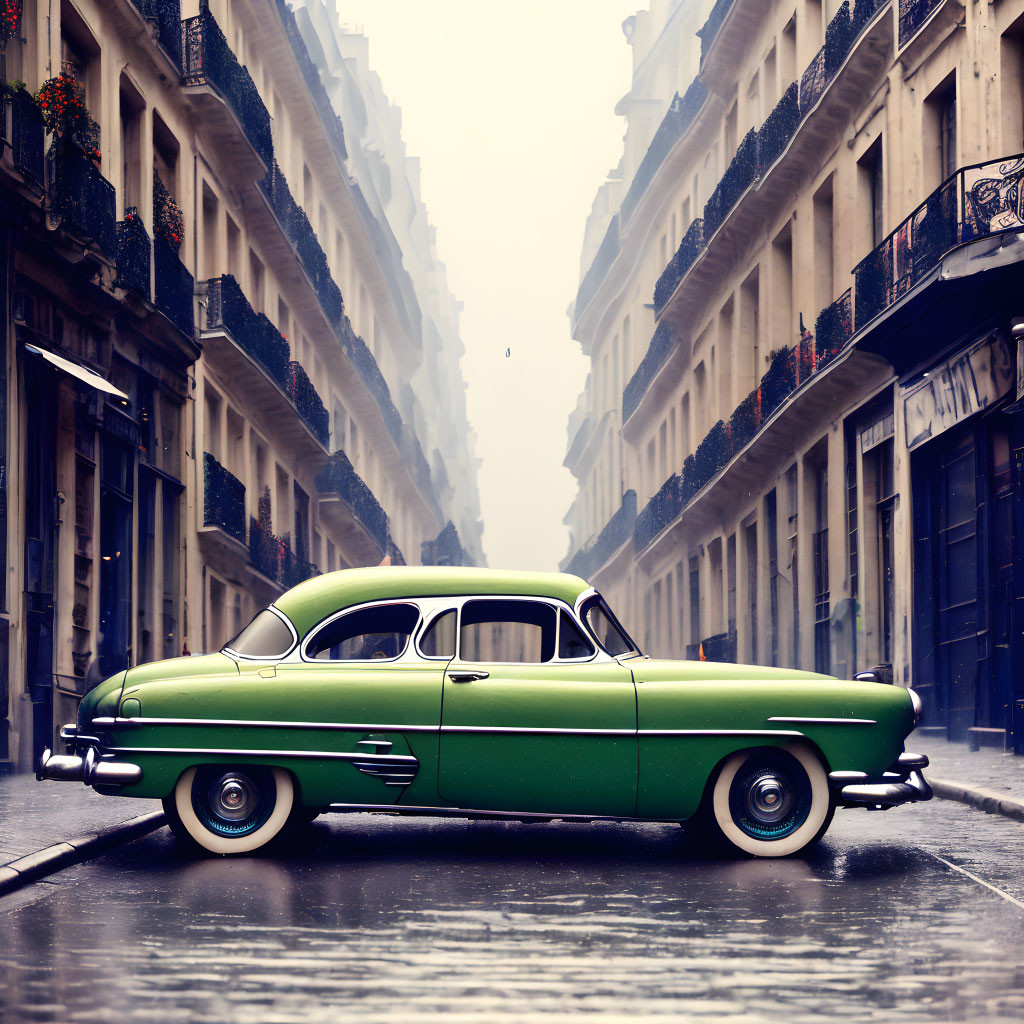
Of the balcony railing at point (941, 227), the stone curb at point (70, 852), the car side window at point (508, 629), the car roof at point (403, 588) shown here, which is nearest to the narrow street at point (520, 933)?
the stone curb at point (70, 852)

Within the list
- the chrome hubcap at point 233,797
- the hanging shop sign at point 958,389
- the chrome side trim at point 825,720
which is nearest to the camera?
the chrome side trim at point 825,720

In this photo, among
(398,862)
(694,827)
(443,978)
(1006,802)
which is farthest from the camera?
(1006,802)

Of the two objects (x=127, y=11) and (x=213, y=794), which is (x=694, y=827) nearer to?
(x=213, y=794)

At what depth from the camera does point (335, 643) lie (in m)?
8.81

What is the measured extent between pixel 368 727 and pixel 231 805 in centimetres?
87

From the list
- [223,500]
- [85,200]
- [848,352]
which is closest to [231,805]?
[85,200]

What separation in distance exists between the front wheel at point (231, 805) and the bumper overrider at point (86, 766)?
0.30m

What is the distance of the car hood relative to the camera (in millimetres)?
8562

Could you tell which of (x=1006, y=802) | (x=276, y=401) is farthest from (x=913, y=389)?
(x=276, y=401)

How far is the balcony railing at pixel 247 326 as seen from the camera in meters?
25.2

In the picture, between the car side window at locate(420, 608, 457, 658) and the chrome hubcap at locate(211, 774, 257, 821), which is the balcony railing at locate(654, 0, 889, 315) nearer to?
the car side window at locate(420, 608, 457, 658)

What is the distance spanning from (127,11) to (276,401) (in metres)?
10.1

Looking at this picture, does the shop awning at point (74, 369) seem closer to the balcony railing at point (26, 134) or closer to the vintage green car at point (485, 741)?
the balcony railing at point (26, 134)

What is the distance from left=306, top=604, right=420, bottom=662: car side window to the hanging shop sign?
36.0 ft
